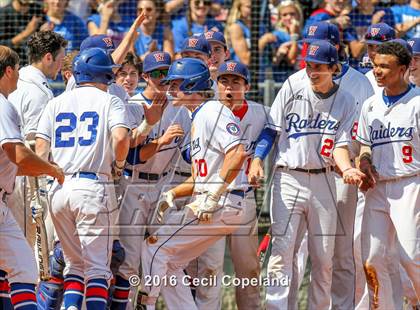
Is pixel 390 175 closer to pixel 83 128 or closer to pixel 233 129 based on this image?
pixel 233 129

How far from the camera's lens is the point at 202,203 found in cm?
798

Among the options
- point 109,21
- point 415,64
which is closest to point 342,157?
point 415,64

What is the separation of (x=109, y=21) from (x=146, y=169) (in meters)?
3.72

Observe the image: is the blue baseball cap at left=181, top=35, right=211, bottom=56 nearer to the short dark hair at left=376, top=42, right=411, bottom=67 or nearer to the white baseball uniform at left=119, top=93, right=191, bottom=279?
the white baseball uniform at left=119, top=93, right=191, bottom=279

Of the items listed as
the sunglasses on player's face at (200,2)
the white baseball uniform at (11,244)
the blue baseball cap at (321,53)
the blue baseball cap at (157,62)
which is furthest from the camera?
the sunglasses on player's face at (200,2)

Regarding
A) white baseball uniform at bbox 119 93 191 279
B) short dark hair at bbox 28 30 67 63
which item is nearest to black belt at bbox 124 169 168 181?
white baseball uniform at bbox 119 93 191 279

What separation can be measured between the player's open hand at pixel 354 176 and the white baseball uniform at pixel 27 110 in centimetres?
281

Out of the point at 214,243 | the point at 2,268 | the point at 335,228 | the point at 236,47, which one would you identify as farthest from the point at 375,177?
the point at 236,47

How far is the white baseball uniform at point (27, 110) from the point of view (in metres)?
8.94

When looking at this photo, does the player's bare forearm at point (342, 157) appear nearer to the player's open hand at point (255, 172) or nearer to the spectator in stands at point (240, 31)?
the player's open hand at point (255, 172)

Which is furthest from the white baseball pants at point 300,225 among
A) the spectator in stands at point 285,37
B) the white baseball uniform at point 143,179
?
the spectator in stands at point 285,37

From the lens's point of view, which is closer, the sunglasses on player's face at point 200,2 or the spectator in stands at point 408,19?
the spectator in stands at point 408,19

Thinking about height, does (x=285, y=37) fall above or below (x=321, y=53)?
below

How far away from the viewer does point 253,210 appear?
8.80 metres
